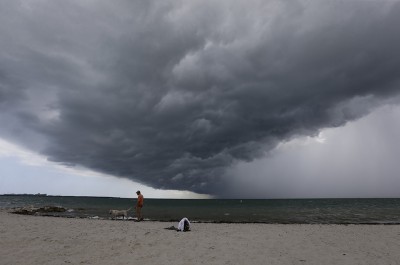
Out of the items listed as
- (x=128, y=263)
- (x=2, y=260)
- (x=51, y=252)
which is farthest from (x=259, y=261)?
(x=2, y=260)

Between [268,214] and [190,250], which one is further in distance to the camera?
[268,214]

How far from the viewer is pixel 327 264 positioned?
442 inches

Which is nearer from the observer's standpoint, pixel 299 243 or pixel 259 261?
pixel 259 261

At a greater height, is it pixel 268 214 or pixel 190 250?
pixel 190 250

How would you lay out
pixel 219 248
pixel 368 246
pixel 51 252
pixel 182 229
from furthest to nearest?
pixel 182 229, pixel 368 246, pixel 219 248, pixel 51 252

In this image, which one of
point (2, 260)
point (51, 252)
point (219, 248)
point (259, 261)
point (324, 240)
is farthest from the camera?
point (324, 240)

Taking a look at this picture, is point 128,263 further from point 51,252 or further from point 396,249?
point 396,249

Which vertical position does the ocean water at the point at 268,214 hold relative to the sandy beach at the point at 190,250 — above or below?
below

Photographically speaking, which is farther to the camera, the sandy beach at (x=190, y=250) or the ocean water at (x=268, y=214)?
the ocean water at (x=268, y=214)

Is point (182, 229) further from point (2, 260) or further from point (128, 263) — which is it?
point (2, 260)

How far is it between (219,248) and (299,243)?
490cm

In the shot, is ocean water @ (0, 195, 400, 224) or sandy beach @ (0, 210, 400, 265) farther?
ocean water @ (0, 195, 400, 224)

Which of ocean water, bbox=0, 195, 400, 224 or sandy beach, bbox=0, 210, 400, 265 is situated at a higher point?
sandy beach, bbox=0, 210, 400, 265

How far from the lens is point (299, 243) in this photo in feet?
52.2
